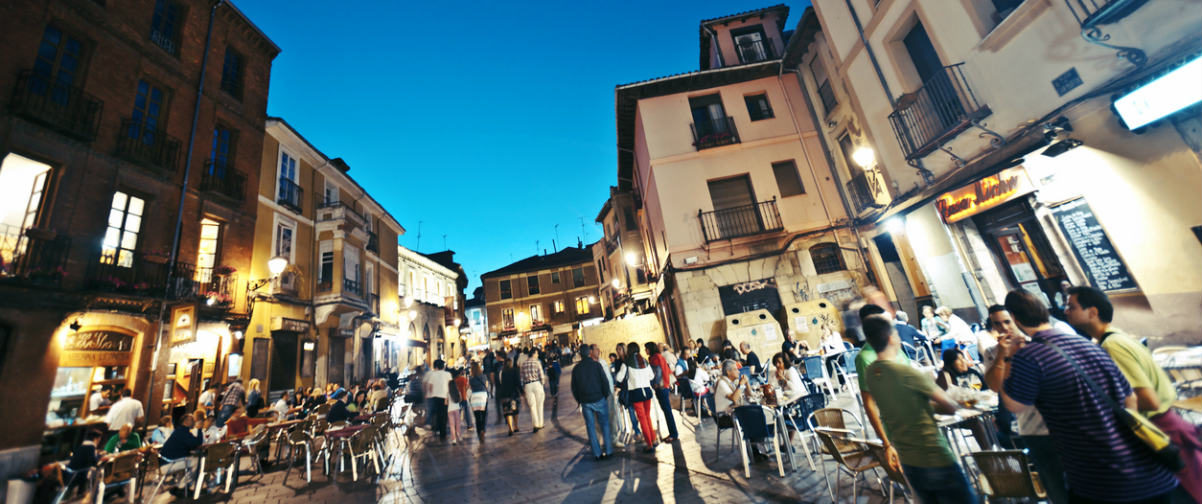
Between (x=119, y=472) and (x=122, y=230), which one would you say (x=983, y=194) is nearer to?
(x=119, y=472)

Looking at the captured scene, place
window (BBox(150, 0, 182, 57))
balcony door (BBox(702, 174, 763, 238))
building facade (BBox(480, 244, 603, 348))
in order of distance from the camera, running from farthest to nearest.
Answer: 1. building facade (BBox(480, 244, 603, 348))
2. balcony door (BBox(702, 174, 763, 238))
3. window (BBox(150, 0, 182, 57))

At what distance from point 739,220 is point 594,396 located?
385 inches

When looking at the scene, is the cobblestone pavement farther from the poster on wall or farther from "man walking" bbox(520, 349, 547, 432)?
the poster on wall

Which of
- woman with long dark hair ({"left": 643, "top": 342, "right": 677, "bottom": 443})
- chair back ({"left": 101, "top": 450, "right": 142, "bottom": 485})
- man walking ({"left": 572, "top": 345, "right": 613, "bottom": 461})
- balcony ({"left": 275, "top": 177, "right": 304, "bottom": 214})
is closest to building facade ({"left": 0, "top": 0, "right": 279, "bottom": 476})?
balcony ({"left": 275, "top": 177, "right": 304, "bottom": 214})

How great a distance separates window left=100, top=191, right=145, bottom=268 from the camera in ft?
31.5

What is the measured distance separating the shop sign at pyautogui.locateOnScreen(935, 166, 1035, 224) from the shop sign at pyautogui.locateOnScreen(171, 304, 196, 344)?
56.2 ft

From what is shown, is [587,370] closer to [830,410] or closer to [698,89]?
[830,410]

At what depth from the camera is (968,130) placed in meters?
8.21

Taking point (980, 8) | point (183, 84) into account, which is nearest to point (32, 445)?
point (183, 84)

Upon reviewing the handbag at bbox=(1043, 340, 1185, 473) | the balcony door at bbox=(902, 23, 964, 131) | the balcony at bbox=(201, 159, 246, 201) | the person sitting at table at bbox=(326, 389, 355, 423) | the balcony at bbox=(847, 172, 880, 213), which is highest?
the balcony at bbox=(201, 159, 246, 201)

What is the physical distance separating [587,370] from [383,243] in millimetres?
20864

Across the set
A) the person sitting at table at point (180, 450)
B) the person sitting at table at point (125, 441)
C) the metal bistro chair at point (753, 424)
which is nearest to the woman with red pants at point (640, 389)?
the metal bistro chair at point (753, 424)

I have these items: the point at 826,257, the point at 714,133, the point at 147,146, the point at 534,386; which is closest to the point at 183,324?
the point at 147,146

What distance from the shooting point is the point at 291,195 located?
15.7 meters
